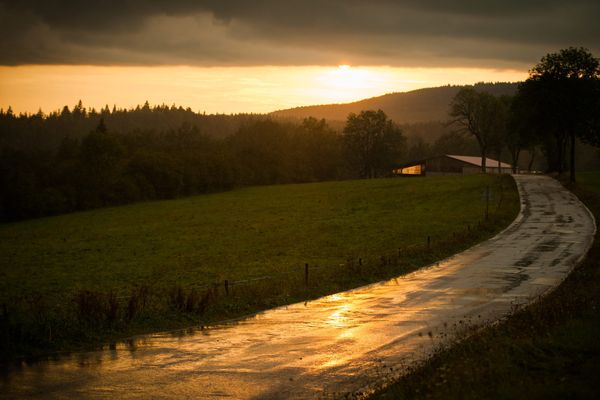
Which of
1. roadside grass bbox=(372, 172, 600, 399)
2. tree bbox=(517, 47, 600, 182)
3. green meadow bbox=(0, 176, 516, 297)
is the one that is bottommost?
green meadow bbox=(0, 176, 516, 297)

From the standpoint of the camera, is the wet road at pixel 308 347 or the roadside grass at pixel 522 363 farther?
the wet road at pixel 308 347

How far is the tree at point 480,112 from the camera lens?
120250 mm

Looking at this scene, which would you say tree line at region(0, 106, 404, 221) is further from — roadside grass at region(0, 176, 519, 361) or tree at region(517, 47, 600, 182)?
tree at region(517, 47, 600, 182)

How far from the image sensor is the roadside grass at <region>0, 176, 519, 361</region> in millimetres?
19641

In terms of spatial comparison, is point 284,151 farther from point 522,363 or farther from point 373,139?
point 522,363

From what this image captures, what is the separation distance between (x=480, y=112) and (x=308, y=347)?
112 m

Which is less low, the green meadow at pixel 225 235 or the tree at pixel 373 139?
the tree at pixel 373 139

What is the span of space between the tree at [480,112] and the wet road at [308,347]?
93.8m

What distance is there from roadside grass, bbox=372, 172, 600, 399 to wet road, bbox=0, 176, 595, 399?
64.6 inches

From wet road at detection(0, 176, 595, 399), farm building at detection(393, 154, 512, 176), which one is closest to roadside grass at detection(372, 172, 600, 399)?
wet road at detection(0, 176, 595, 399)

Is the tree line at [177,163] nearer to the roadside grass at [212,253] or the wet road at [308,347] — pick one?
the roadside grass at [212,253]

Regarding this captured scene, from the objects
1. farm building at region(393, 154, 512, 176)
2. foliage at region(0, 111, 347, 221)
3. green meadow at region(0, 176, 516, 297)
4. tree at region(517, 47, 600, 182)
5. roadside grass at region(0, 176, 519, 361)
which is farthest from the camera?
farm building at region(393, 154, 512, 176)

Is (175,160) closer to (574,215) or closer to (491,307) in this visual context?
(574,215)

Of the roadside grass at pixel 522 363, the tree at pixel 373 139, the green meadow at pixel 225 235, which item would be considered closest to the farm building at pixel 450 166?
the tree at pixel 373 139
